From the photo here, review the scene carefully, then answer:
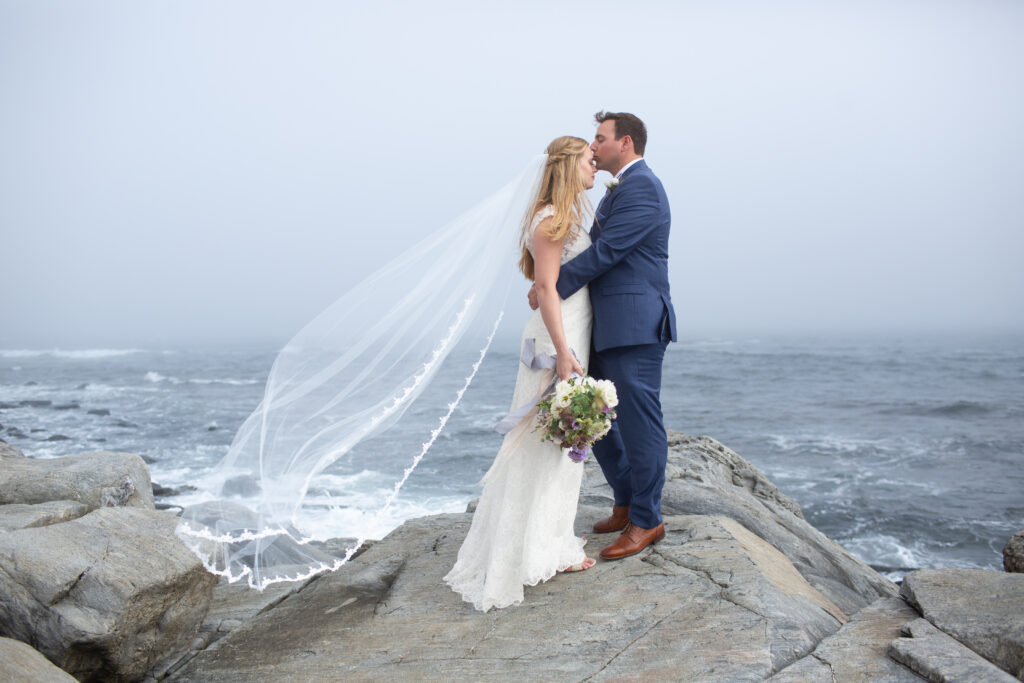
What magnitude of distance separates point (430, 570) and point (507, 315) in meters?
1.75

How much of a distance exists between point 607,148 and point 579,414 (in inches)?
63.1

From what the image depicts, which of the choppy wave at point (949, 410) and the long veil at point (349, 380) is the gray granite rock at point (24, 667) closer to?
the long veil at point (349, 380)

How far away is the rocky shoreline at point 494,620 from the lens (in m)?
3.16

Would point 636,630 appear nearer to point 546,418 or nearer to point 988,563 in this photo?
point 546,418

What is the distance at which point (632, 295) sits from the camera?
392 cm

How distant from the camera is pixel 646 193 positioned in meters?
3.92

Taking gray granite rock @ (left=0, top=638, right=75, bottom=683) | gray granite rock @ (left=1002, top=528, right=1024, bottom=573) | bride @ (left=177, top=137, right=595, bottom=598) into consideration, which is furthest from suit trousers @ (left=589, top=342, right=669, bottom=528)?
gray granite rock @ (left=1002, top=528, right=1024, bottom=573)

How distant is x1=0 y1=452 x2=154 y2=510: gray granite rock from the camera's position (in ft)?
19.3

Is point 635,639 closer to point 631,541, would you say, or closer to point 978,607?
point 631,541

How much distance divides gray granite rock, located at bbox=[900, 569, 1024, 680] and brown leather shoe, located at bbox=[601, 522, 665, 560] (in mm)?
1372

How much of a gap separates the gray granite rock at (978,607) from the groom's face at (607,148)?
113 inches

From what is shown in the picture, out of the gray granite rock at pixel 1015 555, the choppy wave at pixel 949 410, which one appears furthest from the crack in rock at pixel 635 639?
the choppy wave at pixel 949 410

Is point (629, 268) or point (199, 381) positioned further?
point (199, 381)

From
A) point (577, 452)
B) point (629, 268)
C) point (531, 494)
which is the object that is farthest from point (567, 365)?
point (531, 494)
